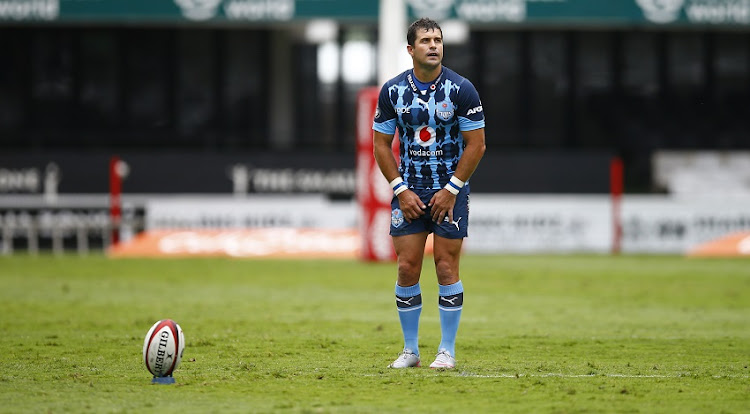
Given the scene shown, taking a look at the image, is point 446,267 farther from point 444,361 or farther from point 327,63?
point 327,63

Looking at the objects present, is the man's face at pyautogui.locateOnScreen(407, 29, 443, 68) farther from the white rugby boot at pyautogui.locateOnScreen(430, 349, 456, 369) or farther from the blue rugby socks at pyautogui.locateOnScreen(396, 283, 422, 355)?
the white rugby boot at pyautogui.locateOnScreen(430, 349, 456, 369)

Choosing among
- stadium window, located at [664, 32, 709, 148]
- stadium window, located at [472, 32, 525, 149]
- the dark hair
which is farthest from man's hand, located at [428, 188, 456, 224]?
stadium window, located at [664, 32, 709, 148]

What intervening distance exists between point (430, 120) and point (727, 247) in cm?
1969

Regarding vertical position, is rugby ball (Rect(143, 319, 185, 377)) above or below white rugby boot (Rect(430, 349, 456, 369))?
above

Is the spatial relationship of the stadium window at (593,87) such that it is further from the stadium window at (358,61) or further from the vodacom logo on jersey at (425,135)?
the vodacom logo on jersey at (425,135)

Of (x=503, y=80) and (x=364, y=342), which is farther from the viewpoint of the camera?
(x=503, y=80)

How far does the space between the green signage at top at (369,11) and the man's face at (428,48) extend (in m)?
21.0

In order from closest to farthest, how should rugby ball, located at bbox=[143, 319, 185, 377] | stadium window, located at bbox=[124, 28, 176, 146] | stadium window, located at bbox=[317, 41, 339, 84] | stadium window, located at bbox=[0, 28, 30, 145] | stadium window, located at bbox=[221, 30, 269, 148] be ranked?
rugby ball, located at bbox=[143, 319, 185, 377] < stadium window, located at bbox=[0, 28, 30, 145] < stadium window, located at bbox=[124, 28, 176, 146] < stadium window, located at bbox=[221, 30, 269, 148] < stadium window, located at bbox=[317, 41, 339, 84]

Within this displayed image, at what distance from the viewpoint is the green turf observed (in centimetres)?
738

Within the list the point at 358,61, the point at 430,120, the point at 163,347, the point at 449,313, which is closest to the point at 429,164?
the point at 430,120

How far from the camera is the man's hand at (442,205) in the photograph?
8.52 m

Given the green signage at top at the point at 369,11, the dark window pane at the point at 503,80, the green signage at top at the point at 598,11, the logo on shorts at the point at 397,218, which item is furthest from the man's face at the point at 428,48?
the dark window pane at the point at 503,80

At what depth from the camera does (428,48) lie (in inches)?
335

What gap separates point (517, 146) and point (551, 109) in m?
1.47
